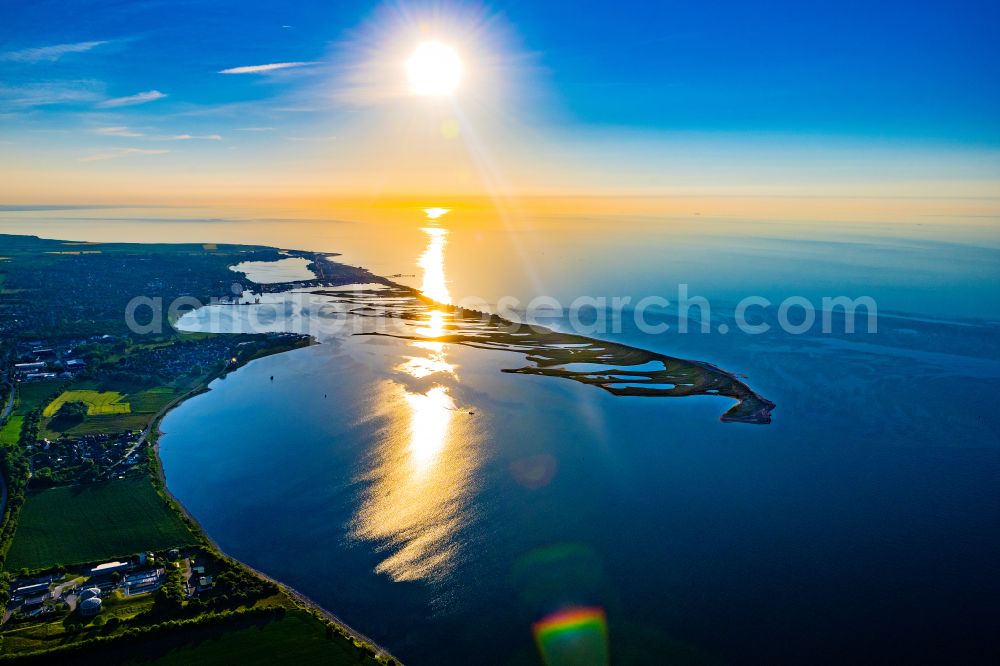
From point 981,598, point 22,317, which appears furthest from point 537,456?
point 22,317

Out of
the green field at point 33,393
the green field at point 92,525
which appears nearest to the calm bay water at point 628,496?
the green field at point 92,525

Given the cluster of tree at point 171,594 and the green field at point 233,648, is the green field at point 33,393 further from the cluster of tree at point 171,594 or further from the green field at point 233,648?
the green field at point 233,648

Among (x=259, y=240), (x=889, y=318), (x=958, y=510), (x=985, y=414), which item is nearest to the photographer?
(x=958, y=510)

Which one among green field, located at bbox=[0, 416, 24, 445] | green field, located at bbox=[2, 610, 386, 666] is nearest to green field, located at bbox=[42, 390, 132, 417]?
green field, located at bbox=[0, 416, 24, 445]

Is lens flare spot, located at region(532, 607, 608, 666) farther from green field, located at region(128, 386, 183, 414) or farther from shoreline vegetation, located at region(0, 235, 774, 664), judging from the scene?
green field, located at region(128, 386, 183, 414)

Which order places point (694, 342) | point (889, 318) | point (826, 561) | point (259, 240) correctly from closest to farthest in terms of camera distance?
point (826, 561) < point (694, 342) < point (889, 318) < point (259, 240)

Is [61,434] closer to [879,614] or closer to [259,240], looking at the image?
[879,614]
